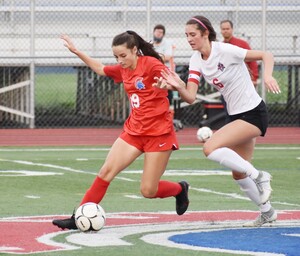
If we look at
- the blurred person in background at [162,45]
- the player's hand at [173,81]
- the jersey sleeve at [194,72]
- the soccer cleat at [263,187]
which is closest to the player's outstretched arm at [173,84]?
the player's hand at [173,81]

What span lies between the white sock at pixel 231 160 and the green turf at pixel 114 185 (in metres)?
1.36

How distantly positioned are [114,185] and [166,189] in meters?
4.05

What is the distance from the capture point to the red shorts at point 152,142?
32.5 feet

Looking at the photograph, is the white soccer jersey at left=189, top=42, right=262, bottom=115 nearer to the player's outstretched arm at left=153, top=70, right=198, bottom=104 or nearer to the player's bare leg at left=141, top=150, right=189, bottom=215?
the player's outstretched arm at left=153, top=70, right=198, bottom=104

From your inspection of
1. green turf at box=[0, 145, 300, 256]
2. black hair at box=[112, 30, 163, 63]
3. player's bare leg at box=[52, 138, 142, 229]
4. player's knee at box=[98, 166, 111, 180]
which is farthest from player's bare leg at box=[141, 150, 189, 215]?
green turf at box=[0, 145, 300, 256]

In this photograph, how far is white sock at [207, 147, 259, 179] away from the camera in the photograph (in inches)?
388

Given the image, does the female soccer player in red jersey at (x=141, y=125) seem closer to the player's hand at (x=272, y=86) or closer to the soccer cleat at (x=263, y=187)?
the soccer cleat at (x=263, y=187)

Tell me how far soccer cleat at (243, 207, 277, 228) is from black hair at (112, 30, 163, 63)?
1.74 meters

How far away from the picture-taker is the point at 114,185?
14312mm

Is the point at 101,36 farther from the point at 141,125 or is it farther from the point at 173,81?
the point at 173,81

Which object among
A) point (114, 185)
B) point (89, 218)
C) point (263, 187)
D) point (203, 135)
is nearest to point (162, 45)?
point (203, 135)

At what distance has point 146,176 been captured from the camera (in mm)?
9961

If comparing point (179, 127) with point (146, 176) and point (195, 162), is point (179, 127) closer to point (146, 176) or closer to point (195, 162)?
point (195, 162)

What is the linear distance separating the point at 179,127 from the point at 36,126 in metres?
3.72
